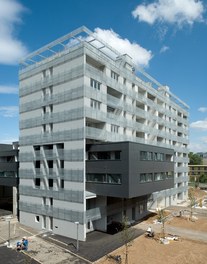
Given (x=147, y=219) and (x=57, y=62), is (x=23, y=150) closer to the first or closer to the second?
(x=57, y=62)

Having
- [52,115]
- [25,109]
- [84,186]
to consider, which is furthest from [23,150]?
[84,186]

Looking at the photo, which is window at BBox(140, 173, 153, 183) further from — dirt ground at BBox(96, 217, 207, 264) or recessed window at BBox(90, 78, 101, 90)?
recessed window at BBox(90, 78, 101, 90)

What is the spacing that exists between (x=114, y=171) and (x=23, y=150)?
20.4m

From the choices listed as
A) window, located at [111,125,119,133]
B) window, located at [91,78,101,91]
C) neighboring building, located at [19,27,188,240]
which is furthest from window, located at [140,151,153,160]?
window, located at [91,78,101,91]

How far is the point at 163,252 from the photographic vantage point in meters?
32.8

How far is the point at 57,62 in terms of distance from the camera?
42.4 meters

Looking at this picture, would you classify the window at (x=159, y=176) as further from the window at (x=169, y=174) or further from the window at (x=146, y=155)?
the window at (x=146, y=155)

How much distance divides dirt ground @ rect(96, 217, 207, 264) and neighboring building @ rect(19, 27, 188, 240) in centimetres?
671

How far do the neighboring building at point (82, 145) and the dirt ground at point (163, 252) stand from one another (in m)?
6.71

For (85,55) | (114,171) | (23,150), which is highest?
(85,55)

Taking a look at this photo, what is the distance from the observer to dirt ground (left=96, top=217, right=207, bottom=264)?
30188mm

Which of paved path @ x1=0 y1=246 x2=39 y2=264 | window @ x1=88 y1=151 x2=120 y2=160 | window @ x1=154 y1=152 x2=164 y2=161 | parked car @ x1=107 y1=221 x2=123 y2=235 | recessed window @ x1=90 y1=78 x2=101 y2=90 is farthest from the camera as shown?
window @ x1=154 y1=152 x2=164 y2=161

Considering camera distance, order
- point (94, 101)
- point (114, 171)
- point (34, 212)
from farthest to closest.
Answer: point (34, 212) < point (94, 101) < point (114, 171)

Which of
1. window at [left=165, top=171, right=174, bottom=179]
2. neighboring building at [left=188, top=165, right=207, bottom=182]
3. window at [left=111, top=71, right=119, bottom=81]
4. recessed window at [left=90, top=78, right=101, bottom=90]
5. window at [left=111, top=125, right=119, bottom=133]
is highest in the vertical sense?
window at [left=111, top=71, right=119, bottom=81]
